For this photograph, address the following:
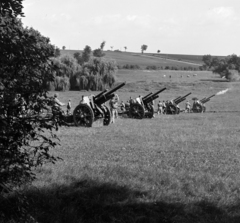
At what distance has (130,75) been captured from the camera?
89.1 m

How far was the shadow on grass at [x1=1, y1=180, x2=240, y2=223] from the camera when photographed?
20.6 ft

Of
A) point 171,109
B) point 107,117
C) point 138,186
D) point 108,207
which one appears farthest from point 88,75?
point 108,207

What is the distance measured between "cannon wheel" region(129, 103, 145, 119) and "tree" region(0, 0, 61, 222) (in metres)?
22.6

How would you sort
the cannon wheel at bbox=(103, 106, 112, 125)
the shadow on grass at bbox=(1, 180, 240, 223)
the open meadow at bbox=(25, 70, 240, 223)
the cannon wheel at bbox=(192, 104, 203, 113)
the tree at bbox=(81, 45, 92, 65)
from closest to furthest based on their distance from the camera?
1. the shadow on grass at bbox=(1, 180, 240, 223)
2. the open meadow at bbox=(25, 70, 240, 223)
3. the cannon wheel at bbox=(103, 106, 112, 125)
4. the cannon wheel at bbox=(192, 104, 203, 113)
5. the tree at bbox=(81, 45, 92, 65)

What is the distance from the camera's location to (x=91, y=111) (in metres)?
18.8

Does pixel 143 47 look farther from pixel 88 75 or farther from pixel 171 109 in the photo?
pixel 171 109

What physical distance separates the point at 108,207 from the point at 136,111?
67.0ft

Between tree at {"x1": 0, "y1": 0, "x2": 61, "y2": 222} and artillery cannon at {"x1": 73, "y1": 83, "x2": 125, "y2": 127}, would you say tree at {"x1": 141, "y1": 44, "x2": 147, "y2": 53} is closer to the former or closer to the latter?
artillery cannon at {"x1": 73, "y1": 83, "x2": 125, "y2": 127}

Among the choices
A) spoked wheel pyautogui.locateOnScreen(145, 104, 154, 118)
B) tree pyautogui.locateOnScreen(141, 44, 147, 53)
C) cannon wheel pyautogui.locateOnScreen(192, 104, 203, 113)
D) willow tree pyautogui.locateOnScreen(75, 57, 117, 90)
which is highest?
tree pyautogui.locateOnScreen(141, 44, 147, 53)

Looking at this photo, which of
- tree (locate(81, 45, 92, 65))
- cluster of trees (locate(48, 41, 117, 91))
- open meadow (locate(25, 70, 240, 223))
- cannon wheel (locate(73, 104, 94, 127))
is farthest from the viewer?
tree (locate(81, 45, 92, 65))

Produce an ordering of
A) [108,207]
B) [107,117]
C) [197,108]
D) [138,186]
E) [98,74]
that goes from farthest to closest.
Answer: [98,74]
[197,108]
[107,117]
[138,186]
[108,207]

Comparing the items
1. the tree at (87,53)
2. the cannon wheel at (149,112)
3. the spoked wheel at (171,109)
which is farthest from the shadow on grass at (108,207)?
the tree at (87,53)

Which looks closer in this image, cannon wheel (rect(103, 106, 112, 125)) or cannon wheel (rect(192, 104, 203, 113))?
cannon wheel (rect(103, 106, 112, 125))

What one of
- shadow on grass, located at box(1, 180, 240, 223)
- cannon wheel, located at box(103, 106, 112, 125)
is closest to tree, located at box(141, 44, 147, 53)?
cannon wheel, located at box(103, 106, 112, 125)
